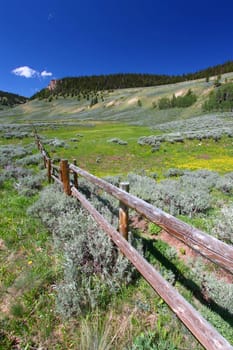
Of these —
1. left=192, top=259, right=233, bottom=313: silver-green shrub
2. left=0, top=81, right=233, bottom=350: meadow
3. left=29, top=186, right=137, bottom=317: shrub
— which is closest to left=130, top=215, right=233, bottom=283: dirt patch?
left=0, top=81, right=233, bottom=350: meadow

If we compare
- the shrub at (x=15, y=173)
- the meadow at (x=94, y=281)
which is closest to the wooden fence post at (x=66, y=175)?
the meadow at (x=94, y=281)

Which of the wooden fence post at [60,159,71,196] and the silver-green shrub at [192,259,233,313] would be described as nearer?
the silver-green shrub at [192,259,233,313]

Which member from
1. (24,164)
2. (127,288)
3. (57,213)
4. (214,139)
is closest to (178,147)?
(214,139)

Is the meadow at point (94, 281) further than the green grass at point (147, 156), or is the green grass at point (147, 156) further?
the green grass at point (147, 156)

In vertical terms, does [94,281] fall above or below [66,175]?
below

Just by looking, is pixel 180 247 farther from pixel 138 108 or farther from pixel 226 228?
pixel 138 108

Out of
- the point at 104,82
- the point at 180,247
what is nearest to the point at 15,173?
the point at 180,247

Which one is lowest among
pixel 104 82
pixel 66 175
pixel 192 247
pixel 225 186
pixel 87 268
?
pixel 225 186

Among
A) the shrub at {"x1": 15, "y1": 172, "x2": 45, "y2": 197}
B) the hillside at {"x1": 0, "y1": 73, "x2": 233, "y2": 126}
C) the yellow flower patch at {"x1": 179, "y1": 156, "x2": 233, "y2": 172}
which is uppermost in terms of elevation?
the hillside at {"x1": 0, "y1": 73, "x2": 233, "y2": 126}

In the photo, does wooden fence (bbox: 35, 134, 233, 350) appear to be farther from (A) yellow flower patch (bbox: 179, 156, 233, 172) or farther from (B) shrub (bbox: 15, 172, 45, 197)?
(A) yellow flower patch (bbox: 179, 156, 233, 172)

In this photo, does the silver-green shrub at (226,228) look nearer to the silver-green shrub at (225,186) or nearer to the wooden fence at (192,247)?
the wooden fence at (192,247)

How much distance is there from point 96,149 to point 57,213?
12692 millimetres

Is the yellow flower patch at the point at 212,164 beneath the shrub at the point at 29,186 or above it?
beneath

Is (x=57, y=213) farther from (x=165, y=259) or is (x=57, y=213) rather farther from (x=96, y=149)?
(x=96, y=149)
